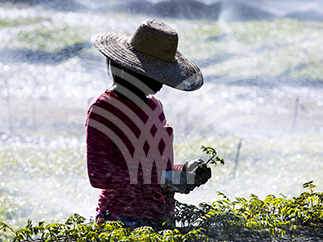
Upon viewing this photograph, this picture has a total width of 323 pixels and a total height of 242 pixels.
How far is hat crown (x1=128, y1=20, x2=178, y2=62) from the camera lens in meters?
1.92

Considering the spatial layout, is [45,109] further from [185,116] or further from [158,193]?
[158,193]

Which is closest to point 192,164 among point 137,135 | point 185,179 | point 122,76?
point 185,179

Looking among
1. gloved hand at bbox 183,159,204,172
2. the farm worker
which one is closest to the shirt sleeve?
the farm worker

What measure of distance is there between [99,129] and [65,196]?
4089 millimetres

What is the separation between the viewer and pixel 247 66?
14.1m

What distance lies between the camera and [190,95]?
458 inches

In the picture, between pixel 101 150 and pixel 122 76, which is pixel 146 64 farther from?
pixel 101 150

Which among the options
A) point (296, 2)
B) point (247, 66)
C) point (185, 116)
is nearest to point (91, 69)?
point (185, 116)

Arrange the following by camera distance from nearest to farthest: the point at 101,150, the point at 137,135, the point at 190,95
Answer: the point at 101,150 < the point at 137,135 < the point at 190,95

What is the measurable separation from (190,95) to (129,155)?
9.83m

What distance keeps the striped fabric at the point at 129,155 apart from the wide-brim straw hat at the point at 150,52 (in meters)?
0.19

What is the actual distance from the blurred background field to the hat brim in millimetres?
3210

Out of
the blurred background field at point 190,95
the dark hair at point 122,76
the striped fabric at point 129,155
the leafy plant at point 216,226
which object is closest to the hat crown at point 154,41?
the dark hair at point 122,76

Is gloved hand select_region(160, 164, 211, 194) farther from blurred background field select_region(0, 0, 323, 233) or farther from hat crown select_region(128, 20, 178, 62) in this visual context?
blurred background field select_region(0, 0, 323, 233)
